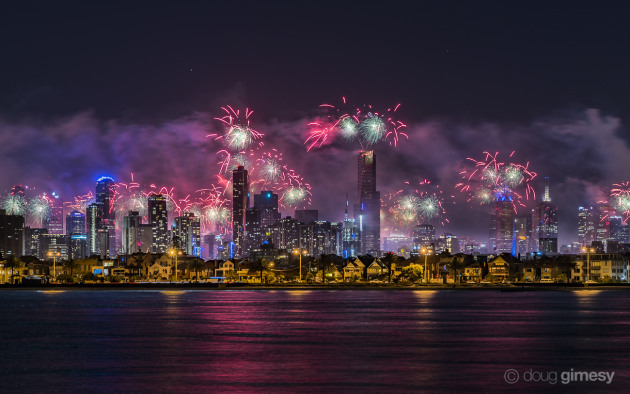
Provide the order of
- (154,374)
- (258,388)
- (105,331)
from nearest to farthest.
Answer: (258,388), (154,374), (105,331)

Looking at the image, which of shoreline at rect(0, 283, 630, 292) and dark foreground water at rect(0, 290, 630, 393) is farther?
shoreline at rect(0, 283, 630, 292)

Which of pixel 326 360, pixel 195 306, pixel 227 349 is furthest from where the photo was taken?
pixel 195 306

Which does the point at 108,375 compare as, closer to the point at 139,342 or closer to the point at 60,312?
the point at 139,342

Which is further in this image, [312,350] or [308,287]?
[308,287]

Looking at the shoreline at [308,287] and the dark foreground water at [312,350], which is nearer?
the dark foreground water at [312,350]

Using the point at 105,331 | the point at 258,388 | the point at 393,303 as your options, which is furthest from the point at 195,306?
the point at 258,388

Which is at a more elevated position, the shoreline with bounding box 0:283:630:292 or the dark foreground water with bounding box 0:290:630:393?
the dark foreground water with bounding box 0:290:630:393

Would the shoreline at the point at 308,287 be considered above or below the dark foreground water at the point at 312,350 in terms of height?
below

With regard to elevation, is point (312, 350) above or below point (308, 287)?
above
